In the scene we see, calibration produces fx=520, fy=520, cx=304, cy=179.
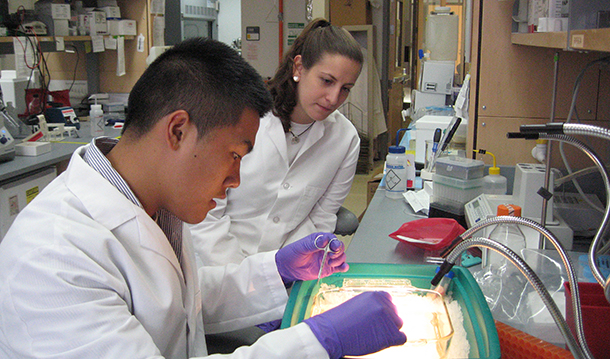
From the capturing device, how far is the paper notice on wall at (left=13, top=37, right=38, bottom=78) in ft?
11.4

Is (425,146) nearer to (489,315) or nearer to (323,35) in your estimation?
(323,35)

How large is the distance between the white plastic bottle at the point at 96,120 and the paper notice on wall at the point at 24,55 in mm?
590

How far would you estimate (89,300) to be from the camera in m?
0.76

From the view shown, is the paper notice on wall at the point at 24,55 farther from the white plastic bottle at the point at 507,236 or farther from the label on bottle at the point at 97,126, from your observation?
the white plastic bottle at the point at 507,236

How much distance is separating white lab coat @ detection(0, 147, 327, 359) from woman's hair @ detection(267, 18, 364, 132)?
0.99 meters

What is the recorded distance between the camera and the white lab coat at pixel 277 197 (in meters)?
1.89

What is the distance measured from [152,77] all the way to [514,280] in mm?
924

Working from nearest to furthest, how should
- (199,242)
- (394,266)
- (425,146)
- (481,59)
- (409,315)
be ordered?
(409,315) → (394,266) → (199,242) → (481,59) → (425,146)

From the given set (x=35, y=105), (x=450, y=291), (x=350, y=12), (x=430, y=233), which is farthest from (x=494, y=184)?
(x=350, y=12)

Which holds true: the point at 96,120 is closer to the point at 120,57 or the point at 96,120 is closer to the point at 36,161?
the point at 36,161

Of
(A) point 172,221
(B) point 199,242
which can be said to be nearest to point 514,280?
(A) point 172,221

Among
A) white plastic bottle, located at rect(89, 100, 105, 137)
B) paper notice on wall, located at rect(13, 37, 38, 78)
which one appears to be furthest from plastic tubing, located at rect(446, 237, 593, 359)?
paper notice on wall, located at rect(13, 37, 38, 78)

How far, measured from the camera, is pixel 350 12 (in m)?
5.57

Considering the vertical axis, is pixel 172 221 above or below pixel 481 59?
below
